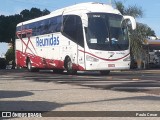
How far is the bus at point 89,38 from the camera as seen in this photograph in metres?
23.4

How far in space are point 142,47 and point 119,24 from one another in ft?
94.0

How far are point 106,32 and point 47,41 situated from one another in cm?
641

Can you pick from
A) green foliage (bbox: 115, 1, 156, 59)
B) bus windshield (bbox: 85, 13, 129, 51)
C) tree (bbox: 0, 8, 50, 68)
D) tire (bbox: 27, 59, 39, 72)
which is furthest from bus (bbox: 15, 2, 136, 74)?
tree (bbox: 0, 8, 50, 68)

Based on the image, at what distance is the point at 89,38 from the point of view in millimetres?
23375

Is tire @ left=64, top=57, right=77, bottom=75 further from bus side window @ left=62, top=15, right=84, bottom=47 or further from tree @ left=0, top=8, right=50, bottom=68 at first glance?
tree @ left=0, top=8, right=50, bottom=68

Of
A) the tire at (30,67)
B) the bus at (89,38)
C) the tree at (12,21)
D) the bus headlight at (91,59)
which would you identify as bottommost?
the tire at (30,67)

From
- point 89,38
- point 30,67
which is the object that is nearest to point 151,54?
point 30,67

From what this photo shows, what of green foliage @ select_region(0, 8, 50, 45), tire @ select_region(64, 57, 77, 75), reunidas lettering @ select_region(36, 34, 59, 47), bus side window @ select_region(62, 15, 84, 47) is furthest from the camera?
green foliage @ select_region(0, 8, 50, 45)

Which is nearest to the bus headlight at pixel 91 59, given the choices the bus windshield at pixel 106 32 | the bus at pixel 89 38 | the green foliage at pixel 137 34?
the bus at pixel 89 38

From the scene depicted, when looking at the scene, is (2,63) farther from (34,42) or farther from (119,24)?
(119,24)

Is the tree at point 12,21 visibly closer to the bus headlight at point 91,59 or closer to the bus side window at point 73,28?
the bus side window at point 73,28

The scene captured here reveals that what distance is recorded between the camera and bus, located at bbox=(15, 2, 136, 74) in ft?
76.7

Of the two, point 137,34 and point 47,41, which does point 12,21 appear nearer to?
point 137,34

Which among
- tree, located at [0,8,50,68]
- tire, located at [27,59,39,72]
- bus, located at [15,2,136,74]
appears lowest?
tire, located at [27,59,39,72]
